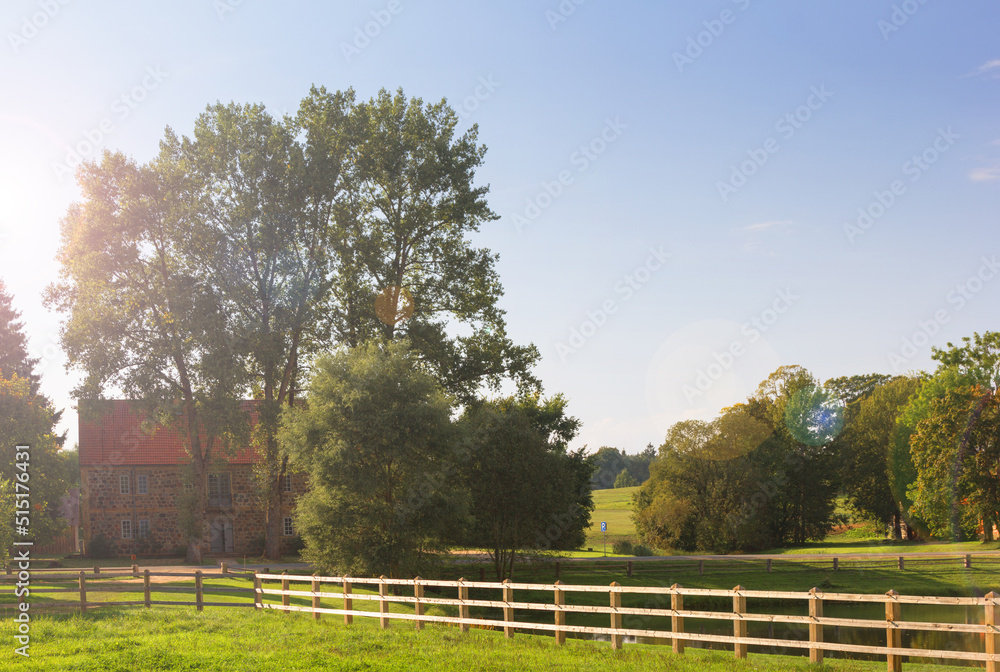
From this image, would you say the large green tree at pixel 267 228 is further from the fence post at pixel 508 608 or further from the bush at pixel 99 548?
the fence post at pixel 508 608

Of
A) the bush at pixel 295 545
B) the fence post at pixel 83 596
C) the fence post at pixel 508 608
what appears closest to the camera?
the fence post at pixel 508 608

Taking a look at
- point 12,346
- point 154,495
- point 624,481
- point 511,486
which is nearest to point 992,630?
point 511,486

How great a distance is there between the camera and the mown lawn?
1180 centimetres

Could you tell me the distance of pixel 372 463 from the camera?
27219mm

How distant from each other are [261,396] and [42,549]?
27248mm

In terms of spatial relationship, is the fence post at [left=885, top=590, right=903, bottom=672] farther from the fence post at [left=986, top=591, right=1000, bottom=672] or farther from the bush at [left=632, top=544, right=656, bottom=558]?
the bush at [left=632, top=544, right=656, bottom=558]

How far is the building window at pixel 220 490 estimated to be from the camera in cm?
4959

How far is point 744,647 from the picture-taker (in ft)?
38.6

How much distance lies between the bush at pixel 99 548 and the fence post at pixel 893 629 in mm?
45795

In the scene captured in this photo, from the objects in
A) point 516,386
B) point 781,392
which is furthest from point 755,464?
point 516,386

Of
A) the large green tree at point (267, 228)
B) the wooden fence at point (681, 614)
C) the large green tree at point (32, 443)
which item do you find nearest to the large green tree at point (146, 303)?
the large green tree at point (267, 228)

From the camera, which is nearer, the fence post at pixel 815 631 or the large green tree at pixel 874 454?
the fence post at pixel 815 631

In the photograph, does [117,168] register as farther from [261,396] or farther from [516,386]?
[516,386]

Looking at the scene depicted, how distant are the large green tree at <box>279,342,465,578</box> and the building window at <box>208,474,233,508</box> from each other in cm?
2422
